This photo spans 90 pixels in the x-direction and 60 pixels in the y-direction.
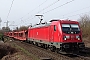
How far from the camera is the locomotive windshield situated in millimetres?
15628

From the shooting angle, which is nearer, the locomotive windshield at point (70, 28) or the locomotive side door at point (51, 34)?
the locomotive windshield at point (70, 28)

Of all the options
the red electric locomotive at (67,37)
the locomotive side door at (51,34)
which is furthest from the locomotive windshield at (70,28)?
the locomotive side door at (51,34)

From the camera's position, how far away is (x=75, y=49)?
15.6 metres

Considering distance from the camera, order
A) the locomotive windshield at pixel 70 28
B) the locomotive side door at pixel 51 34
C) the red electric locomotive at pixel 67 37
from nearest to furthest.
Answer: the red electric locomotive at pixel 67 37 → the locomotive windshield at pixel 70 28 → the locomotive side door at pixel 51 34

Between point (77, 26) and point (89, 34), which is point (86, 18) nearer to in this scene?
point (89, 34)

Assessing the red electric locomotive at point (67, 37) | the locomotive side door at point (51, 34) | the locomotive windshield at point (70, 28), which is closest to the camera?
the red electric locomotive at point (67, 37)

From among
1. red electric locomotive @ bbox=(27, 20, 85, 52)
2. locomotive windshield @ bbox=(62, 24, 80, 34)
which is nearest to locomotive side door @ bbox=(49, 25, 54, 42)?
red electric locomotive @ bbox=(27, 20, 85, 52)

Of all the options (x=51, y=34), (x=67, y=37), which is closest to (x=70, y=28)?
(x=67, y=37)

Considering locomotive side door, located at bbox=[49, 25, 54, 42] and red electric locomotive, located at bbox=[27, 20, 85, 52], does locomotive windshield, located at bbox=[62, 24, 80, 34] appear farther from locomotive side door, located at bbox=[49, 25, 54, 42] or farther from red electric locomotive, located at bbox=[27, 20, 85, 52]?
locomotive side door, located at bbox=[49, 25, 54, 42]

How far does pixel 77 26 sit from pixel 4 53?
7285 mm

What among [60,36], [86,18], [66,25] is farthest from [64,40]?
[86,18]

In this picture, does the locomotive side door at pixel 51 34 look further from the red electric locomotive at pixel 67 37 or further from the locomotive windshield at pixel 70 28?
the locomotive windshield at pixel 70 28

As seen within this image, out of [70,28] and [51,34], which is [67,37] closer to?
[70,28]

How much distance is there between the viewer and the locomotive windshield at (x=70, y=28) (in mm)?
15628
